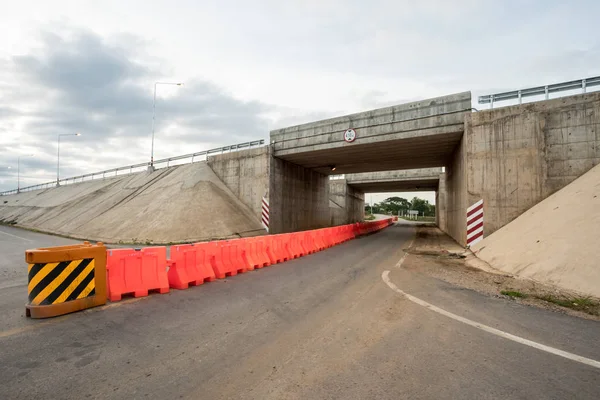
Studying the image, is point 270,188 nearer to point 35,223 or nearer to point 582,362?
point 582,362

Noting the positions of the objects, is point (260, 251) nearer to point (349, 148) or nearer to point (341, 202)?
point (349, 148)

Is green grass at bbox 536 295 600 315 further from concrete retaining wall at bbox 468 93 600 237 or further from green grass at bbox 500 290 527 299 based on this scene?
concrete retaining wall at bbox 468 93 600 237

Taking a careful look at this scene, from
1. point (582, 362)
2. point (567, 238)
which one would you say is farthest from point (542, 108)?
point (582, 362)

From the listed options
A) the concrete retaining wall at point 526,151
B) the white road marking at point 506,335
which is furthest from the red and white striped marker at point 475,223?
the white road marking at point 506,335

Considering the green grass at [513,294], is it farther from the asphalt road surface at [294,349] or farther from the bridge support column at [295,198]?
the bridge support column at [295,198]

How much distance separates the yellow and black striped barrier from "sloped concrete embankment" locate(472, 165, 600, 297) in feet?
31.0

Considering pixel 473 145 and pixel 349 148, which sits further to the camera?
pixel 349 148

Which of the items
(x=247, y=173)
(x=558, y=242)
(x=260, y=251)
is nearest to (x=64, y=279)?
(x=260, y=251)

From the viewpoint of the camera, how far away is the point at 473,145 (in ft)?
41.5

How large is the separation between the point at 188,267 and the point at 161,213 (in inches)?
508

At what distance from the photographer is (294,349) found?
351cm

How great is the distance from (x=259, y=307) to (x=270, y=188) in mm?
15202

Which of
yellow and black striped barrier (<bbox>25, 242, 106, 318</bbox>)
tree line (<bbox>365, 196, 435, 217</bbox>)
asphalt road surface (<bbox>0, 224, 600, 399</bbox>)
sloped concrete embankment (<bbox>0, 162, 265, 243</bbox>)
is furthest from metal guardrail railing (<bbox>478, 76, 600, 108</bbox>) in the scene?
tree line (<bbox>365, 196, 435, 217</bbox>)

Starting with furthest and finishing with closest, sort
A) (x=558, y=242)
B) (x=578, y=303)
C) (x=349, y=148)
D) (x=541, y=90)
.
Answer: (x=349, y=148)
(x=541, y=90)
(x=558, y=242)
(x=578, y=303)
